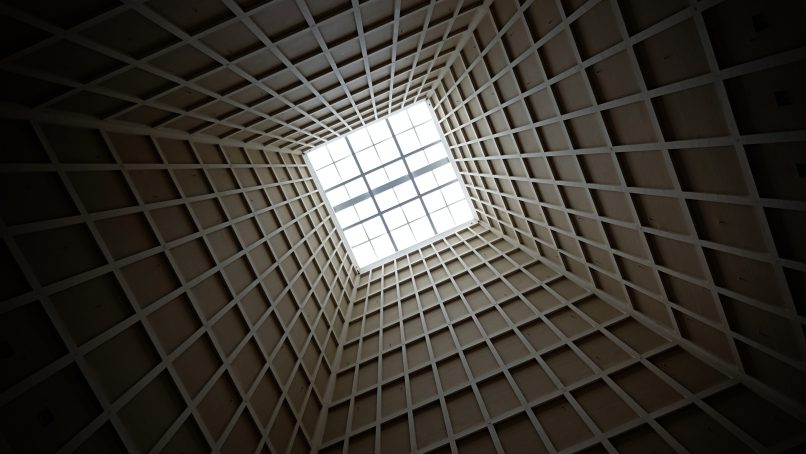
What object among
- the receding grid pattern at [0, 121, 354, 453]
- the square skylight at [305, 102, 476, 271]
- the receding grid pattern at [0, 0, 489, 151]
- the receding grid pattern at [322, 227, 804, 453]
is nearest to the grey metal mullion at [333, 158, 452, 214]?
the square skylight at [305, 102, 476, 271]

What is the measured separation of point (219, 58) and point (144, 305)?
5.63 metres

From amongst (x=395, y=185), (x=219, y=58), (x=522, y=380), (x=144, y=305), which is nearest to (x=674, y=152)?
(x=522, y=380)

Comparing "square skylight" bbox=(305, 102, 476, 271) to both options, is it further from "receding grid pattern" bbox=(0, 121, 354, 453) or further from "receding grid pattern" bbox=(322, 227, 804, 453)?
"receding grid pattern" bbox=(0, 121, 354, 453)

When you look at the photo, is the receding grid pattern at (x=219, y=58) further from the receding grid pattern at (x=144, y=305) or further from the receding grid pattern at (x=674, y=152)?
the receding grid pattern at (x=674, y=152)

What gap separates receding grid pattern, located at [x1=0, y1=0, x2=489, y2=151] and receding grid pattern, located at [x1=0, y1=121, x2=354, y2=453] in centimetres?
84

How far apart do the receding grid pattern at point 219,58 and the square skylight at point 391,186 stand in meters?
9.10

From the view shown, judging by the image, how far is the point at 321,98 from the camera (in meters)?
14.6

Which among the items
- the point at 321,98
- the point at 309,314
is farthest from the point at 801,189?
the point at 309,314

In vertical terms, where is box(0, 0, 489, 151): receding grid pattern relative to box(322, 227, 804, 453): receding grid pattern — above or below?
above

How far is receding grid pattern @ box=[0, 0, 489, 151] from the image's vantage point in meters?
6.99

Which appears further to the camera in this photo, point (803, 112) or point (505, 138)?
point (505, 138)

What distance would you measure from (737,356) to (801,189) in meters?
4.79

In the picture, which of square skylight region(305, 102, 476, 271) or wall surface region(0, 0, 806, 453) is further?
square skylight region(305, 102, 476, 271)

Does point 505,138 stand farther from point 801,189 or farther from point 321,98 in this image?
point 801,189
